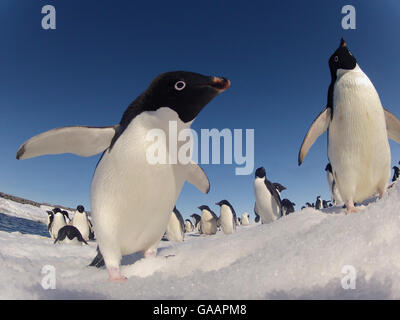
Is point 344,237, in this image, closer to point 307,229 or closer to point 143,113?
point 307,229

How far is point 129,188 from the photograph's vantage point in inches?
64.4

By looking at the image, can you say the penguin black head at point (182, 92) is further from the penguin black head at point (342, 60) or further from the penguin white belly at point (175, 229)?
the penguin white belly at point (175, 229)

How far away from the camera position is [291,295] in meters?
Answer: 1.08

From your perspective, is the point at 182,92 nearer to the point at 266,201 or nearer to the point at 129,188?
the point at 129,188

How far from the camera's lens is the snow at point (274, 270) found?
1.10 meters

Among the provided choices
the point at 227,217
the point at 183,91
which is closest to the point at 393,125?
the point at 183,91

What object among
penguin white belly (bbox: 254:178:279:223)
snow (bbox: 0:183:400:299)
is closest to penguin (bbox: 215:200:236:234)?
penguin white belly (bbox: 254:178:279:223)

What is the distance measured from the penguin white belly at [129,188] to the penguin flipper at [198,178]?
0.56m

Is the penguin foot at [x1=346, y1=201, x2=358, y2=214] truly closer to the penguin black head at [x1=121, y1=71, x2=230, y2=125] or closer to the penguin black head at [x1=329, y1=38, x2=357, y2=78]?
the penguin black head at [x1=329, y1=38, x2=357, y2=78]

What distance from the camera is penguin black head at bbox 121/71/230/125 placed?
1653 mm

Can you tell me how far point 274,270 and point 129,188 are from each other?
935 millimetres
